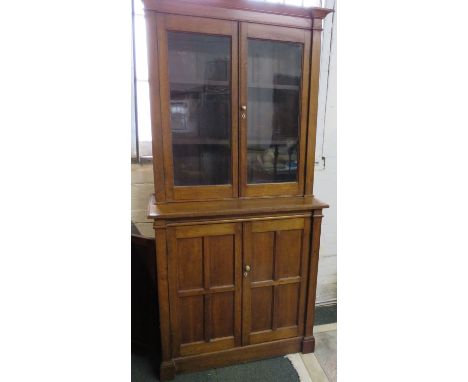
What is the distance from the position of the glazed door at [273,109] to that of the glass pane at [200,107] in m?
0.09

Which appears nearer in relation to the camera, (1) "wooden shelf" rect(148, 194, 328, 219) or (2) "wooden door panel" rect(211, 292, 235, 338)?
(1) "wooden shelf" rect(148, 194, 328, 219)

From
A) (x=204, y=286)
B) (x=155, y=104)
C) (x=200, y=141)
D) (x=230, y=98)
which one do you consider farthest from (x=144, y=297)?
(x=230, y=98)

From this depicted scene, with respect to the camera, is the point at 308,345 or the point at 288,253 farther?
the point at 308,345

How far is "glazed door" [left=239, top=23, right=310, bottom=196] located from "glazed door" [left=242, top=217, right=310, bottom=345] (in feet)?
0.66

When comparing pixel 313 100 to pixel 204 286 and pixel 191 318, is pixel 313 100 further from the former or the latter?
pixel 191 318

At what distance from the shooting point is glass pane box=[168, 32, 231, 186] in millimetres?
1385

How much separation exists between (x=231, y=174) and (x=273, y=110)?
1.30 feet

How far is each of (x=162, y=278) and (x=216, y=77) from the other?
97 cm

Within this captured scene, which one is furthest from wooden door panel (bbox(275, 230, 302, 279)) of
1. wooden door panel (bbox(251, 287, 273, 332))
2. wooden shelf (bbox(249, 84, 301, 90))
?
wooden shelf (bbox(249, 84, 301, 90))

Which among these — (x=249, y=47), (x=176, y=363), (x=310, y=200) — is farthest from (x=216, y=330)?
(x=249, y=47)

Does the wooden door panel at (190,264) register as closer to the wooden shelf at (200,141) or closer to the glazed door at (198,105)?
the glazed door at (198,105)

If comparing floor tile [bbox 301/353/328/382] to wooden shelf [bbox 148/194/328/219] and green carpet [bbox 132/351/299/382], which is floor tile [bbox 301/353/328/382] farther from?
wooden shelf [bbox 148/194/328/219]

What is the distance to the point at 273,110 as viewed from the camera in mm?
1568

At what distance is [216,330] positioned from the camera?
157 cm
